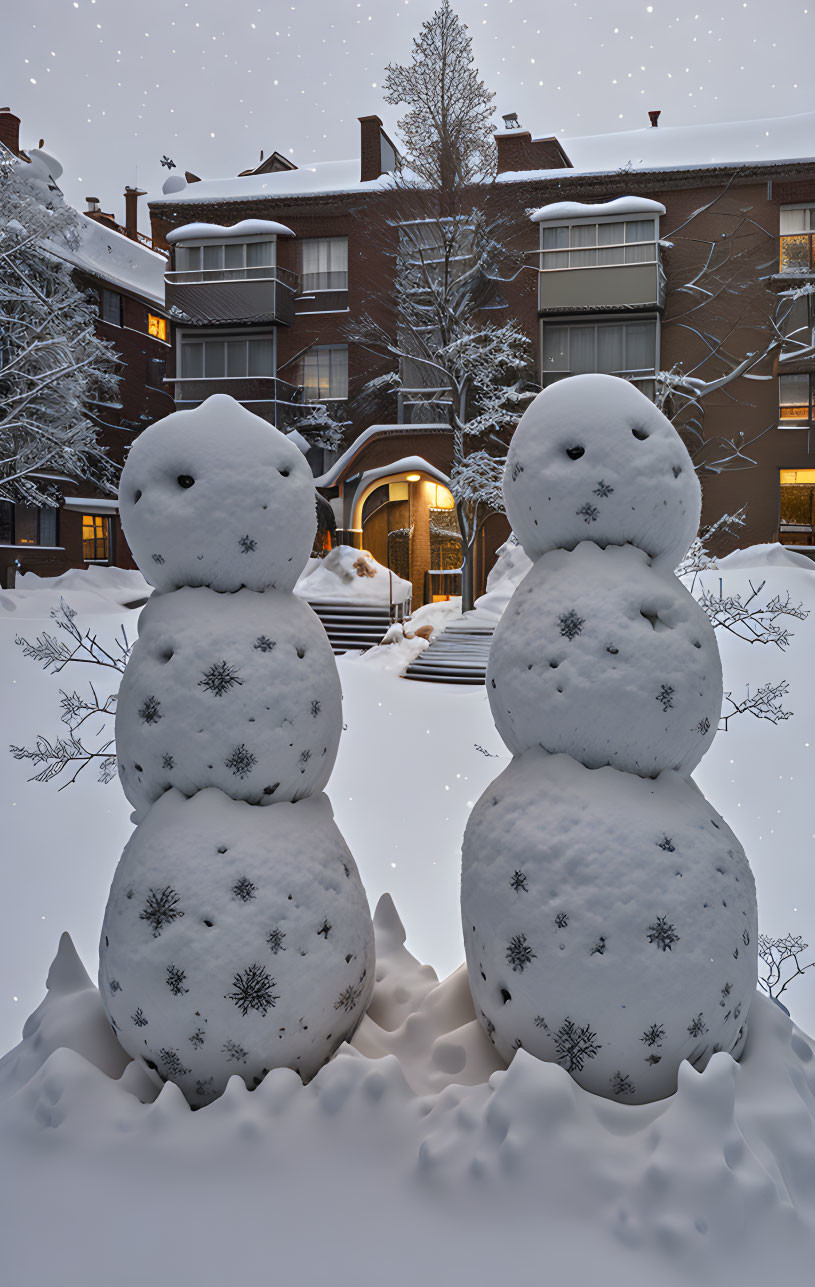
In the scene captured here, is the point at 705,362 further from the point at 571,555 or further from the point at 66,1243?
the point at 66,1243

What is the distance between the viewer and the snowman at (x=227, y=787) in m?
2.54

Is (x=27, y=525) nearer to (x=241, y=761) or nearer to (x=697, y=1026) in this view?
(x=241, y=761)

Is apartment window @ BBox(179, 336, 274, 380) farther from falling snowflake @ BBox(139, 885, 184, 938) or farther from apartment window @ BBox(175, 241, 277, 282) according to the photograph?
falling snowflake @ BBox(139, 885, 184, 938)

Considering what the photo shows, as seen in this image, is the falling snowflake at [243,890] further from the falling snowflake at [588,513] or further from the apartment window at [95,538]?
the apartment window at [95,538]

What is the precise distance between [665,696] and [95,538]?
2055 cm

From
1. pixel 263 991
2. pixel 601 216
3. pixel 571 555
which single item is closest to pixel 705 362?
pixel 601 216

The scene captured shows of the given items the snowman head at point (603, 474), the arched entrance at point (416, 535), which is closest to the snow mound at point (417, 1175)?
the snowman head at point (603, 474)

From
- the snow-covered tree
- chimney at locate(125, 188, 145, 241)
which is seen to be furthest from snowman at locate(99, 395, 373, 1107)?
chimney at locate(125, 188, 145, 241)

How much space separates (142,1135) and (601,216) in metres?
18.4

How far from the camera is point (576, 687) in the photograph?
2.53m

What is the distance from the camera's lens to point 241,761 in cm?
269

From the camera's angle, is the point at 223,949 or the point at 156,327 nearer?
the point at 223,949

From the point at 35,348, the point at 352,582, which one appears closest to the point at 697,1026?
the point at 352,582

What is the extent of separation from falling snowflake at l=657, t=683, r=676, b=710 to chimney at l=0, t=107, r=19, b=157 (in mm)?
22306
